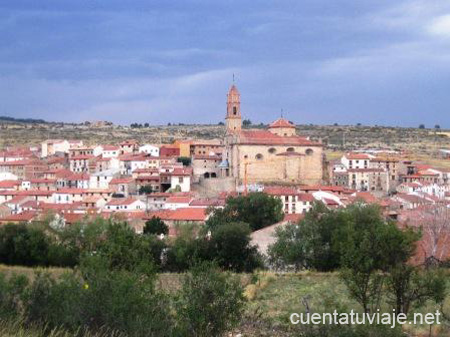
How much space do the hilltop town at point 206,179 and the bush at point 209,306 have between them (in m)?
34.4

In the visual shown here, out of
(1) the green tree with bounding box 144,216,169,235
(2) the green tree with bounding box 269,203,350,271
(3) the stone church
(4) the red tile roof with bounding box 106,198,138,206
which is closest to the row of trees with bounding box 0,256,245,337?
(2) the green tree with bounding box 269,203,350,271

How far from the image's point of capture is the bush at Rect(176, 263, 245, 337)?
35.1 ft

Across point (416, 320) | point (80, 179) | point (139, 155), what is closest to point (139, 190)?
point (80, 179)

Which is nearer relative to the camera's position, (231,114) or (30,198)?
(30,198)

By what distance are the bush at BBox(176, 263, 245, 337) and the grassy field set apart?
5.12 ft

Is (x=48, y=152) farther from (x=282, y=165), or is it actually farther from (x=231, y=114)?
(x=282, y=165)

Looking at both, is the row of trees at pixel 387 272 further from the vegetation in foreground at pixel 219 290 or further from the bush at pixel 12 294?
the bush at pixel 12 294

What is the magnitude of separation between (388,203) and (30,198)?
102ft

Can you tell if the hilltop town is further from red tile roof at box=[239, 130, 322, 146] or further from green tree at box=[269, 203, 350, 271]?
green tree at box=[269, 203, 350, 271]

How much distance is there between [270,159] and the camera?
64.8m

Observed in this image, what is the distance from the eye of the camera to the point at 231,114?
71.2m

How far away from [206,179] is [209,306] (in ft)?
173

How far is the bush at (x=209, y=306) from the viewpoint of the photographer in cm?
1069

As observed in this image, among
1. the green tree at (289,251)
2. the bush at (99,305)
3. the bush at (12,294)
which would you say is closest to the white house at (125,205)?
the green tree at (289,251)
